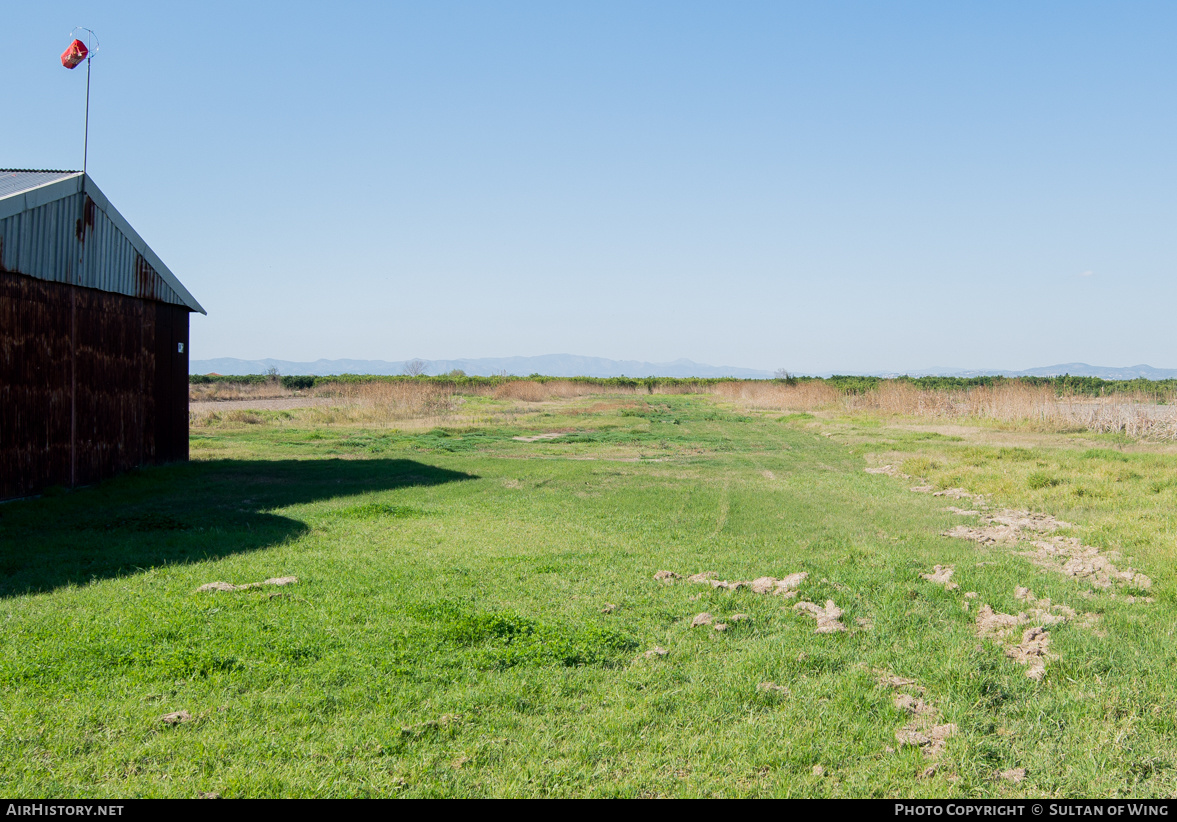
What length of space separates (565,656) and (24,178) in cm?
1470

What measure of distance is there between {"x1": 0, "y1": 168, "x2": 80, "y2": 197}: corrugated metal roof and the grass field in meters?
5.66

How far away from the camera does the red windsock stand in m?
13.9

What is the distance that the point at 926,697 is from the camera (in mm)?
4578

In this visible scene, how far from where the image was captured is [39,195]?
12.7 metres

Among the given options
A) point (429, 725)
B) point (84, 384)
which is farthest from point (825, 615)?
point (84, 384)

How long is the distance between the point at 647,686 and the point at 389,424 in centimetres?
2687

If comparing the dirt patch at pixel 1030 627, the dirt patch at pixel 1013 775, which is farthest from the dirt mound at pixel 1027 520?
the dirt patch at pixel 1013 775

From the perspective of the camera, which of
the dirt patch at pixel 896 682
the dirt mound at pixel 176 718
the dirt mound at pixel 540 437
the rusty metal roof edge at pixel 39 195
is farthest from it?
the dirt mound at pixel 540 437

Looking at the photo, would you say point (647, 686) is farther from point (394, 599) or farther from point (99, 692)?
point (99, 692)

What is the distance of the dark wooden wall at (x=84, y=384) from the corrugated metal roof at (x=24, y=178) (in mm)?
1675

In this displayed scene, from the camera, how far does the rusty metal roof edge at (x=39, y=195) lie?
11.9 m

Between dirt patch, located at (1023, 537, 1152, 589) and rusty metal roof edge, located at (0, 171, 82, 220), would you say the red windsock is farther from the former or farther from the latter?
dirt patch, located at (1023, 537, 1152, 589)

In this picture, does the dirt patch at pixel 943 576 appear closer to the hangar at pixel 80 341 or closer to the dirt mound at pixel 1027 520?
the dirt mound at pixel 1027 520

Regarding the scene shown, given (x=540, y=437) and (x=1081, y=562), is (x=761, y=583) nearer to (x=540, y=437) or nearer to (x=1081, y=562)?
(x=1081, y=562)
